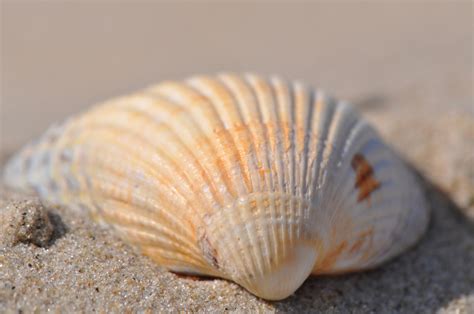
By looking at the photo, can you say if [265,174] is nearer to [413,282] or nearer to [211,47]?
[413,282]

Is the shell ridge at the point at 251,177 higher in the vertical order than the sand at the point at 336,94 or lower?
higher

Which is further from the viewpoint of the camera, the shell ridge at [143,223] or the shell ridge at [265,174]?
the shell ridge at [143,223]

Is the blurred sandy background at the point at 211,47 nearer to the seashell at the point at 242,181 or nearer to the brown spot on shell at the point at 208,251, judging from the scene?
the seashell at the point at 242,181

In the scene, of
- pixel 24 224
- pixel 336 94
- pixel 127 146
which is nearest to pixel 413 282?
pixel 127 146

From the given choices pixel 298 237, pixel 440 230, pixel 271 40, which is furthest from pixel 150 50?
pixel 298 237

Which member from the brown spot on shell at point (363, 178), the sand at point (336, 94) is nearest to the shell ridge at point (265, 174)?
the sand at point (336, 94)

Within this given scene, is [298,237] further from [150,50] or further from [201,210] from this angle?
[150,50]
